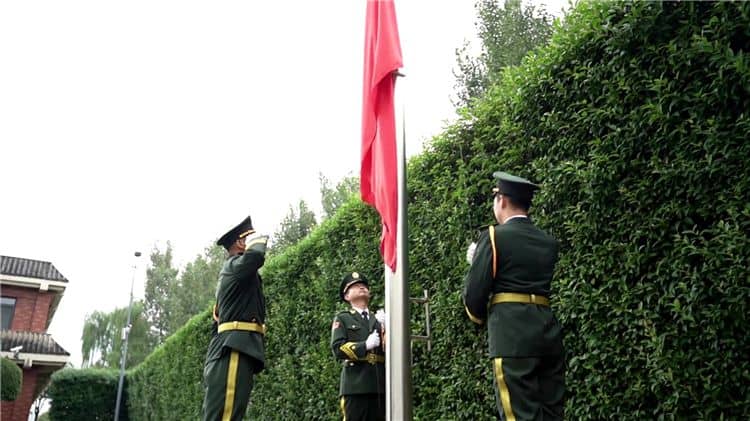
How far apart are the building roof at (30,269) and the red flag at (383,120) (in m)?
23.4

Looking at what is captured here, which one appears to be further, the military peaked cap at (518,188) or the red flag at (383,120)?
the red flag at (383,120)

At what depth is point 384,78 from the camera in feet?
12.9

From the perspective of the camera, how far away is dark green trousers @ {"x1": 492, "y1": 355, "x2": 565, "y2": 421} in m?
2.95

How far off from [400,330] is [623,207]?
60.1 inches

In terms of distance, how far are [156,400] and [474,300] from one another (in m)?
15.0

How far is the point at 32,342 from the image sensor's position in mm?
22406

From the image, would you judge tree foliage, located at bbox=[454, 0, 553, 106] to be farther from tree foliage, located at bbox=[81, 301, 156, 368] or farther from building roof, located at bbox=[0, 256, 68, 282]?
tree foliage, located at bbox=[81, 301, 156, 368]

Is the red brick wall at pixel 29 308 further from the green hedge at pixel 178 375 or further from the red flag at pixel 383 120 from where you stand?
the red flag at pixel 383 120

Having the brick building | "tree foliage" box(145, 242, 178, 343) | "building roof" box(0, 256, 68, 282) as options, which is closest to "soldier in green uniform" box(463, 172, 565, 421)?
the brick building

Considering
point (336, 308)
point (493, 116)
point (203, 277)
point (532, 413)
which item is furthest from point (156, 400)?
point (203, 277)

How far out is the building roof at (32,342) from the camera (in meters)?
21.7

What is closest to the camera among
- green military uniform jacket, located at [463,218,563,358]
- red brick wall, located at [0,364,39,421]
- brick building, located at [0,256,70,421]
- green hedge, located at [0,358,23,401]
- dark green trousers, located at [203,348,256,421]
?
green military uniform jacket, located at [463,218,563,358]

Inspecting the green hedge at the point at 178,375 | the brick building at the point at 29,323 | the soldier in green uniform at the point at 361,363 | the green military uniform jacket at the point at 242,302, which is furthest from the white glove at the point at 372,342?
the brick building at the point at 29,323

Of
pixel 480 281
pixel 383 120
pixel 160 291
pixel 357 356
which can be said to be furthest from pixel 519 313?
pixel 160 291
